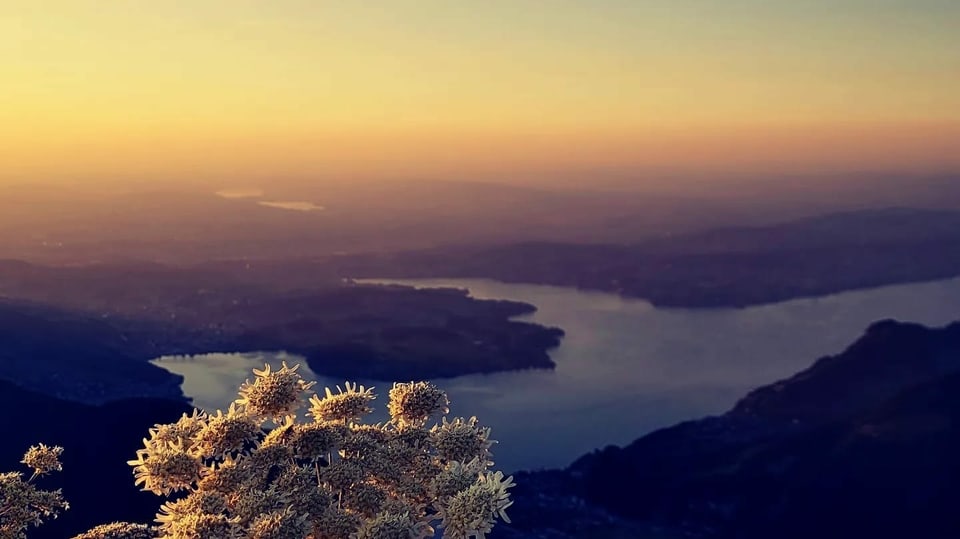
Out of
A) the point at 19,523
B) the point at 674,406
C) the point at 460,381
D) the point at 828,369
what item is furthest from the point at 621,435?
the point at 19,523

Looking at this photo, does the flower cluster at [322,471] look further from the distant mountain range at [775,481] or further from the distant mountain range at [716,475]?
the distant mountain range at [775,481]

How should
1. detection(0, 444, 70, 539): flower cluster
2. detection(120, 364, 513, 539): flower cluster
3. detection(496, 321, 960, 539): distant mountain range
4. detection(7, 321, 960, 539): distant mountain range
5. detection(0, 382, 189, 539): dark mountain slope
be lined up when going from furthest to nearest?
detection(496, 321, 960, 539): distant mountain range < detection(7, 321, 960, 539): distant mountain range < detection(0, 382, 189, 539): dark mountain slope < detection(0, 444, 70, 539): flower cluster < detection(120, 364, 513, 539): flower cluster

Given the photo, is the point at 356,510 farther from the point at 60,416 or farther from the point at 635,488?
the point at 635,488

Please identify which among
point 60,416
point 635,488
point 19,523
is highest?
point 19,523

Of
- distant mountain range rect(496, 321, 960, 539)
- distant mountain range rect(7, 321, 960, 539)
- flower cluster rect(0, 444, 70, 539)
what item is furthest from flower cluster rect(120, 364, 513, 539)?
distant mountain range rect(496, 321, 960, 539)

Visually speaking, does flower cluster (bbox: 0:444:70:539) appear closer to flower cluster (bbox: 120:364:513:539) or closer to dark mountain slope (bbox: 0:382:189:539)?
flower cluster (bbox: 120:364:513:539)

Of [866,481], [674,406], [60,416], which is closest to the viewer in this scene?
[60,416]

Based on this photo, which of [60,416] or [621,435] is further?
[621,435]
